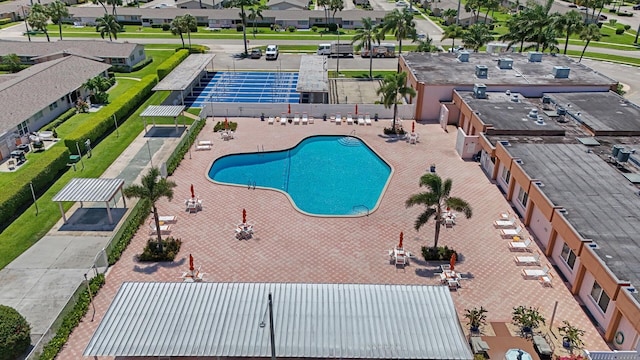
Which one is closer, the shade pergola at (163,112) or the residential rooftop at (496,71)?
the shade pergola at (163,112)

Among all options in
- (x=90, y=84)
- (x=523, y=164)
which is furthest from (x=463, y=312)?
(x=90, y=84)

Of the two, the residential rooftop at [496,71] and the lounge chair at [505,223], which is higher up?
the residential rooftop at [496,71]

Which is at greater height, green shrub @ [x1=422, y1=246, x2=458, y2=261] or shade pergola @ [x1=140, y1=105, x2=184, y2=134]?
shade pergola @ [x1=140, y1=105, x2=184, y2=134]

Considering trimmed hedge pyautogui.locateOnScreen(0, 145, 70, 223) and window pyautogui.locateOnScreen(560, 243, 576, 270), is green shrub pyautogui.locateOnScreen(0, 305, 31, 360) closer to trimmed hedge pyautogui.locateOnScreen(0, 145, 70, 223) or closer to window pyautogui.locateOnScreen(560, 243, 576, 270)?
trimmed hedge pyautogui.locateOnScreen(0, 145, 70, 223)

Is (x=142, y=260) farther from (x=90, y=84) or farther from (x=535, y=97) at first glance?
(x=535, y=97)

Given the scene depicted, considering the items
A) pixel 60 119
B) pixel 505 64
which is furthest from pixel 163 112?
pixel 505 64

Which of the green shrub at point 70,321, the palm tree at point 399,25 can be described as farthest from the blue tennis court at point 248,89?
the green shrub at point 70,321

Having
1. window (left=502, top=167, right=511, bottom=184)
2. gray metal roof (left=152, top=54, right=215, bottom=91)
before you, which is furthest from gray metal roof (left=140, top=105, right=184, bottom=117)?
window (left=502, top=167, right=511, bottom=184)

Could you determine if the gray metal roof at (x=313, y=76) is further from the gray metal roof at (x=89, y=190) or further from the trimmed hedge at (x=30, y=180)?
the trimmed hedge at (x=30, y=180)
